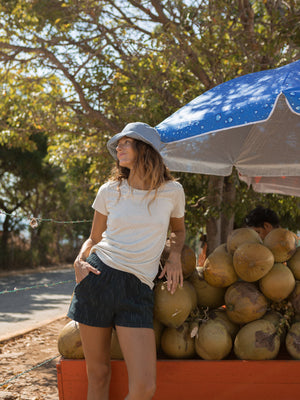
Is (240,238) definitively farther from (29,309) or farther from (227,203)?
(29,309)

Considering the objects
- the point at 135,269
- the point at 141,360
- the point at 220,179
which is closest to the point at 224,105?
the point at 135,269

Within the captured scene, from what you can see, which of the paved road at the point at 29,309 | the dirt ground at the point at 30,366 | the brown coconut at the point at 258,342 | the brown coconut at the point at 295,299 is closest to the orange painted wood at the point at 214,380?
the brown coconut at the point at 258,342

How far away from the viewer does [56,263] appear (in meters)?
22.5

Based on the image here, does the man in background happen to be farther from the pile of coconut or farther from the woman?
the woman

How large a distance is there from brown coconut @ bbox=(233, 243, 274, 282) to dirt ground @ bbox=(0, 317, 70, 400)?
2.13 m

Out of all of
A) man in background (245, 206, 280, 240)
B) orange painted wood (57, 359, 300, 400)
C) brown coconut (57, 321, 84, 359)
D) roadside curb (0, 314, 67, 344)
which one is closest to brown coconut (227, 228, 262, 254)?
orange painted wood (57, 359, 300, 400)

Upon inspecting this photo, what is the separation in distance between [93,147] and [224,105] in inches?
251

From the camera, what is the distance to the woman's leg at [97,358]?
242cm

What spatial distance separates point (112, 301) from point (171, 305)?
53 cm

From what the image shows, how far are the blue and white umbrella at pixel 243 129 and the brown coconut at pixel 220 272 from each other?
0.83m

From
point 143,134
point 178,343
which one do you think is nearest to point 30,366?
point 178,343

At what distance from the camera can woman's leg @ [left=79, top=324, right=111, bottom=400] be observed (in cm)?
242

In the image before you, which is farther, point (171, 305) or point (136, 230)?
point (171, 305)

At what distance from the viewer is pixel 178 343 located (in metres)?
2.86
